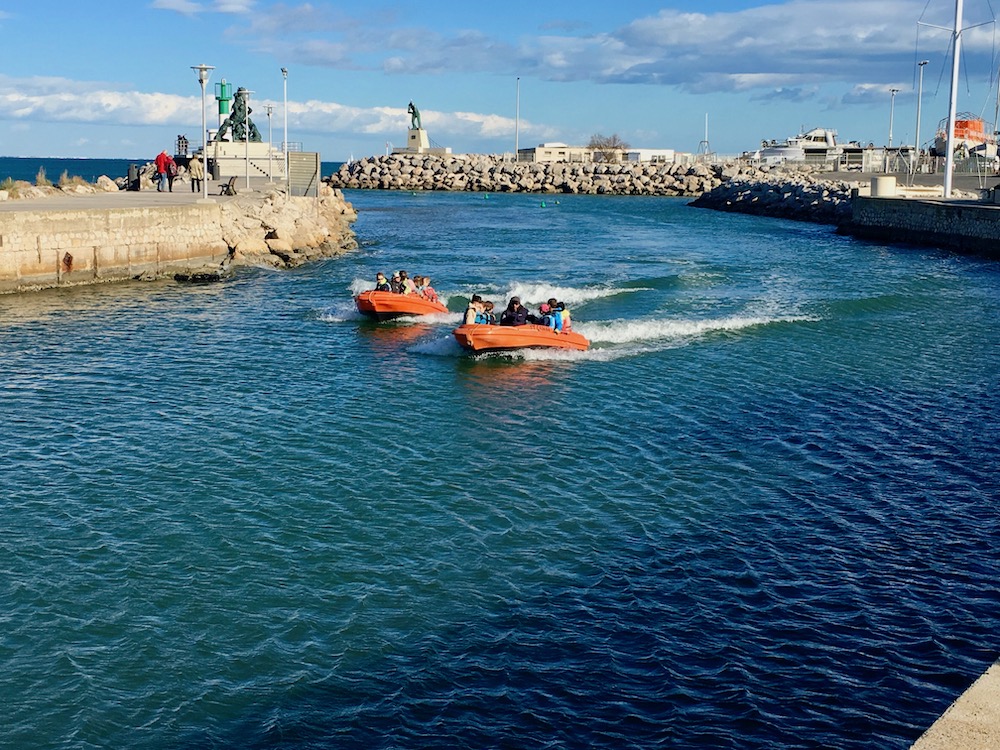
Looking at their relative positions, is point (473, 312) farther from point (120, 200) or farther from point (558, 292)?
point (120, 200)

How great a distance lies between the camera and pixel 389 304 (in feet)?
89.0

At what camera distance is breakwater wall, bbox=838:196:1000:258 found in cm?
4488

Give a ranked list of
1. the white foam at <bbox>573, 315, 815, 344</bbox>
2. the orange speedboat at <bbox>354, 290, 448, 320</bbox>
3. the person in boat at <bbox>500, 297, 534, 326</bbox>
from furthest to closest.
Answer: the orange speedboat at <bbox>354, 290, 448, 320</bbox>
the white foam at <bbox>573, 315, 815, 344</bbox>
the person in boat at <bbox>500, 297, 534, 326</bbox>

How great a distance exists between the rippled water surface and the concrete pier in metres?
2.21

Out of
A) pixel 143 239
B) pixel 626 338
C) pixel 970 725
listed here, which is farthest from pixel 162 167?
pixel 970 725

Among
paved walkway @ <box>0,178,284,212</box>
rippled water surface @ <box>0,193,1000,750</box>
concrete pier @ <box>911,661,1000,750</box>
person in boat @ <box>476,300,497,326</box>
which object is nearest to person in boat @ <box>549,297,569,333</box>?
rippled water surface @ <box>0,193,1000,750</box>

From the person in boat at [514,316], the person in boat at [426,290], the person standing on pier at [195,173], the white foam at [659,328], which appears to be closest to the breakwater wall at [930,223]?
the white foam at [659,328]

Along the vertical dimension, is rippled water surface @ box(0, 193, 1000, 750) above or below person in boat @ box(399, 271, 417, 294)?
below

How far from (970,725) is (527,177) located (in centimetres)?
10646

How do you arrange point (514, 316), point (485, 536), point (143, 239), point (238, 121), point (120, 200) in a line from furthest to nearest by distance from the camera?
point (238, 121) → point (120, 200) → point (143, 239) → point (514, 316) → point (485, 536)

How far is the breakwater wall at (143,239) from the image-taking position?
29.2 metres

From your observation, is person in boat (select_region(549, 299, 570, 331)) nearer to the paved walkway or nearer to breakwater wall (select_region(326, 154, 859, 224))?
the paved walkway

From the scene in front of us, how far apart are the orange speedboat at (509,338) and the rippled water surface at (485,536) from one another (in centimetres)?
38

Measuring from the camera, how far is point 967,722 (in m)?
6.25
